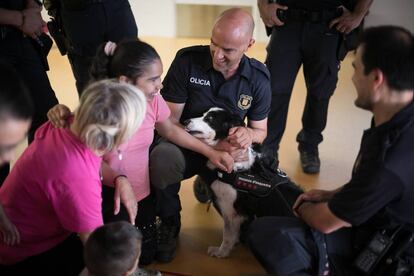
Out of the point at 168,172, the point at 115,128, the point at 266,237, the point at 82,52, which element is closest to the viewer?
the point at 115,128

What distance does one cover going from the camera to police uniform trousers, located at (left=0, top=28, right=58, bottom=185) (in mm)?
2174

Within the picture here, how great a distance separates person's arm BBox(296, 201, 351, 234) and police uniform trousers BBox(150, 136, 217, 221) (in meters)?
0.58

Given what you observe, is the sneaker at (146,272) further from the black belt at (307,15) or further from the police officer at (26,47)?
Result: the black belt at (307,15)

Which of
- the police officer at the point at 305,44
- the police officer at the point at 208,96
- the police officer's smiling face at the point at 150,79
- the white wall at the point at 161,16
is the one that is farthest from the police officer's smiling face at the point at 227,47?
the white wall at the point at 161,16

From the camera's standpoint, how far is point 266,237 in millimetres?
1710

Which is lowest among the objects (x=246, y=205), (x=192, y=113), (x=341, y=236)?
(x=246, y=205)

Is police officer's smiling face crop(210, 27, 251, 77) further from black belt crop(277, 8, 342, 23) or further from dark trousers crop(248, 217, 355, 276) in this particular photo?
dark trousers crop(248, 217, 355, 276)

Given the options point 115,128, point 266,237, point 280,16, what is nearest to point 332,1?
point 280,16

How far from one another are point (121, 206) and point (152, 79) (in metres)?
0.55

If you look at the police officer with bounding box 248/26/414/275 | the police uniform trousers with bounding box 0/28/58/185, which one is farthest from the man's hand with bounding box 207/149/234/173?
the police uniform trousers with bounding box 0/28/58/185

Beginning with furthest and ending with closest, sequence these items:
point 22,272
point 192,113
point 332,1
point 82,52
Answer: point 332,1 → point 82,52 → point 192,113 → point 22,272

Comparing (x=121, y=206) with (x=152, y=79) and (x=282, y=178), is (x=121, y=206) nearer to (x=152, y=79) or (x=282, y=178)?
(x=152, y=79)

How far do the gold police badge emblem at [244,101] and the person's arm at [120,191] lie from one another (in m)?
0.77

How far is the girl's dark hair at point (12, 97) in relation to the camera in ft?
3.67
